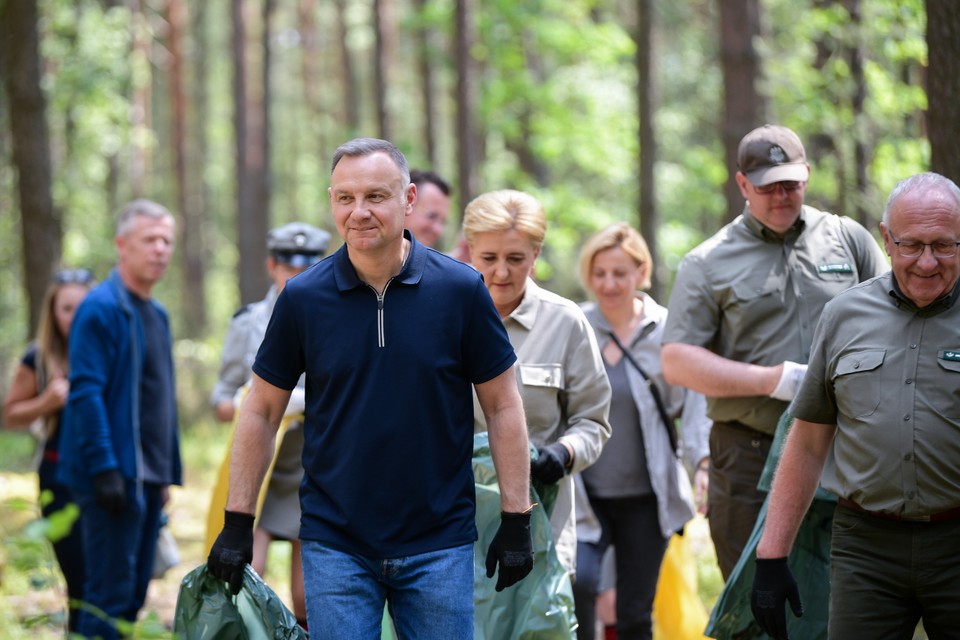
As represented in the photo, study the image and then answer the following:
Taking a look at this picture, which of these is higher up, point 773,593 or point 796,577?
point 773,593

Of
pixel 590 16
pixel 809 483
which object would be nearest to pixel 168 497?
pixel 809 483

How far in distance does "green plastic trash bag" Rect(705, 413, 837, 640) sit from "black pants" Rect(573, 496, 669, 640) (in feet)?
3.97

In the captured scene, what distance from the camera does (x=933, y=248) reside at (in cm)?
393

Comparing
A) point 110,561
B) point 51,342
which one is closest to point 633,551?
point 110,561

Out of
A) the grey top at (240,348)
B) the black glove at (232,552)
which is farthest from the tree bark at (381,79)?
the black glove at (232,552)

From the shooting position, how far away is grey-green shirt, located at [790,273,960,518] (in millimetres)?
3867

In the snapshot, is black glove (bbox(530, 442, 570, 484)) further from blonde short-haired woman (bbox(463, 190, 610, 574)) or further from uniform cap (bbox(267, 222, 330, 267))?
uniform cap (bbox(267, 222, 330, 267))

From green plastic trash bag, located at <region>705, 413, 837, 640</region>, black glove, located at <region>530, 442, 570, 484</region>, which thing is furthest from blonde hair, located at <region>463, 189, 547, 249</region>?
green plastic trash bag, located at <region>705, 413, 837, 640</region>

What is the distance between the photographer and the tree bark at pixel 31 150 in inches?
491

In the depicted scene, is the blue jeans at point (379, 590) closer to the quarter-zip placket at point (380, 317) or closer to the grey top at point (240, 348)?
the quarter-zip placket at point (380, 317)

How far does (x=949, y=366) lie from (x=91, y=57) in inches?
715

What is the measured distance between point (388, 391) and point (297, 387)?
255cm

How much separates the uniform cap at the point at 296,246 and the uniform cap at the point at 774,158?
2599 millimetres

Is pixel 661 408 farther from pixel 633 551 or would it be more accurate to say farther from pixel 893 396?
pixel 893 396
